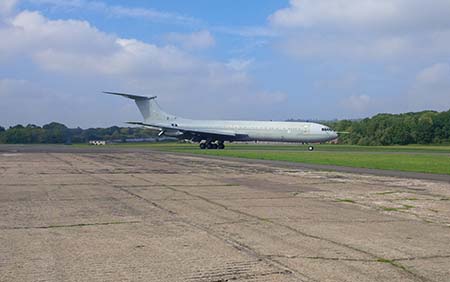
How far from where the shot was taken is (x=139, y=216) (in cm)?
1134

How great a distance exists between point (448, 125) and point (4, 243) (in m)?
103

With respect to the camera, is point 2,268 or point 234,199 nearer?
point 2,268

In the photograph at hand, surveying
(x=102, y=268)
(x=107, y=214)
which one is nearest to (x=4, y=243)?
(x=102, y=268)

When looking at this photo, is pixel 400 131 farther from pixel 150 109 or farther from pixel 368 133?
pixel 150 109

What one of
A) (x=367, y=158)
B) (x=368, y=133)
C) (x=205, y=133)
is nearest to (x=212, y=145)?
(x=205, y=133)

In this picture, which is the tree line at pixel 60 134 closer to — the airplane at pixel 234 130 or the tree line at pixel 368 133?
the tree line at pixel 368 133

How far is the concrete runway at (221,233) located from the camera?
265 inches

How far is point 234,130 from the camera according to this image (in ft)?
219

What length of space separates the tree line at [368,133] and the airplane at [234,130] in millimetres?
31567

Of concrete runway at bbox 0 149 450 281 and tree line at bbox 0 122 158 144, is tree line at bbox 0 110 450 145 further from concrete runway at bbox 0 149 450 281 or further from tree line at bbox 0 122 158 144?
concrete runway at bbox 0 149 450 281

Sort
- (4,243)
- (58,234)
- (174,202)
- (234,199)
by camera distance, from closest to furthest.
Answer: (4,243) < (58,234) < (174,202) < (234,199)

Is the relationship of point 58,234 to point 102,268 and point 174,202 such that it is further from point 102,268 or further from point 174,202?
point 174,202

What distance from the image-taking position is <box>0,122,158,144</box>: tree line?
11162 cm

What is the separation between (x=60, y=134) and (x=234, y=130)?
56.9 m
